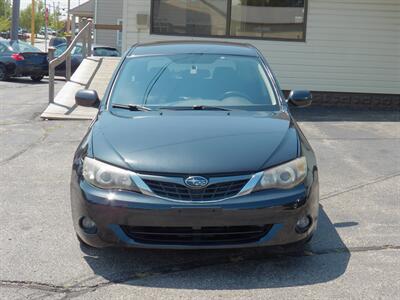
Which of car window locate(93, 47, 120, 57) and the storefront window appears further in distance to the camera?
car window locate(93, 47, 120, 57)

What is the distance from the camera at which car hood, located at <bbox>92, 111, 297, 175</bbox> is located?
13.1 ft

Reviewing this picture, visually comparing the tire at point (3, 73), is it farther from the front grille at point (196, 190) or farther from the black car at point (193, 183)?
the front grille at point (196, 190)

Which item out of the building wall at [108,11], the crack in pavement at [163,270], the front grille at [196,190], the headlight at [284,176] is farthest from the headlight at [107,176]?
the building wall at [108,11]

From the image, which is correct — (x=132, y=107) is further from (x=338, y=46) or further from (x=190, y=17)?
(x=338, y=46)

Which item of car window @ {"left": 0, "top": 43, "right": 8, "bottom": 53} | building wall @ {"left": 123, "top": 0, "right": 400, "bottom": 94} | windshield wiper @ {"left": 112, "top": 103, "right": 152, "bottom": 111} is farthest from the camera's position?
car window @ {"left": 0, "top": 43, "right": 8, "bottom": 53}

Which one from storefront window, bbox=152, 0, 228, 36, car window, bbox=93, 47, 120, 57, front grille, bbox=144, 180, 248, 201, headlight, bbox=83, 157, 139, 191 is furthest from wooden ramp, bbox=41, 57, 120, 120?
front grille, bbox=144, 180, 248, 201

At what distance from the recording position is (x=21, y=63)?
20094 mm

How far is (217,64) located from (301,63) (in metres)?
7.73

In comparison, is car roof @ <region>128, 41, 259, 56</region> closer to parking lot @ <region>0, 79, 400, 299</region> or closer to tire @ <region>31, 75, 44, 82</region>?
parking lot @ <region>0, 79, 400, 299</region>

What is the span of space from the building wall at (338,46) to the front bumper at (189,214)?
30.1 ft

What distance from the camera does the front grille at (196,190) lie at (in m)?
3.91

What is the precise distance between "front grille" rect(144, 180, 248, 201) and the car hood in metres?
0.08

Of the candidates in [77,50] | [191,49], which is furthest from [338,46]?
[77,50]

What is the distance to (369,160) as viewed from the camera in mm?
8078
